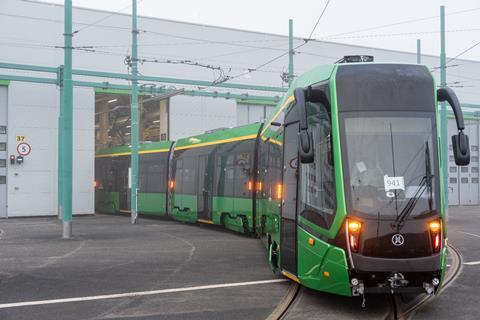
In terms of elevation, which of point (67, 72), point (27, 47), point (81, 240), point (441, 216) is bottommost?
point (81, 240)

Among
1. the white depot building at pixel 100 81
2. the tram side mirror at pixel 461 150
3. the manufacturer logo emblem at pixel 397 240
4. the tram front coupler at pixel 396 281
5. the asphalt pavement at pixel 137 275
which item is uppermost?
the white depot building at pixel 100 81

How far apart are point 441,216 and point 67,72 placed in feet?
45.1

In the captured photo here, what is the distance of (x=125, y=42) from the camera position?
1260 inches

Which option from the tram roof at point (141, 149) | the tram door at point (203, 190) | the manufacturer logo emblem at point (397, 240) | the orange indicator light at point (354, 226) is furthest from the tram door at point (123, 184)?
the manufacturer logo emblem at point (397, 240)

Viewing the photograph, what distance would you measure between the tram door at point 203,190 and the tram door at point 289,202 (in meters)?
11.3

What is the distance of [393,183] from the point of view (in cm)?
743

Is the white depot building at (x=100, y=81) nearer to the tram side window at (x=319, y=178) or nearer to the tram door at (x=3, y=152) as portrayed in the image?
the tram door at (x=3, y=152)

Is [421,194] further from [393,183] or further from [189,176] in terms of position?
[189,176]

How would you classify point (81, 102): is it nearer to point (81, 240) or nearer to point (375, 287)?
point (81, 240)

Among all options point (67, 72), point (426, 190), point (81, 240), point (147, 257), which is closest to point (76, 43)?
point (67, 72)

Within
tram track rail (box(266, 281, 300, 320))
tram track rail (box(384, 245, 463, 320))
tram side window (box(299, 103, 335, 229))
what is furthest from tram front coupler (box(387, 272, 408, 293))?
tram track rail (box(266, 281, 300, 320))

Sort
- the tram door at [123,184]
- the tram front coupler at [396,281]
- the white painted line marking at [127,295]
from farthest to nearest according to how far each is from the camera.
A: the tram door at [123,184] → the white painted line marking at [127,295] → the tram front coupler at [396,281]

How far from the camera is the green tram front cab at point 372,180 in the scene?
7.25 metres

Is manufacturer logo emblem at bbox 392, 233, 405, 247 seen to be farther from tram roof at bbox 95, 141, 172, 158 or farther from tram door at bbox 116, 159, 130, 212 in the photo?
tram door at bbox 116, 159, 130, 212
